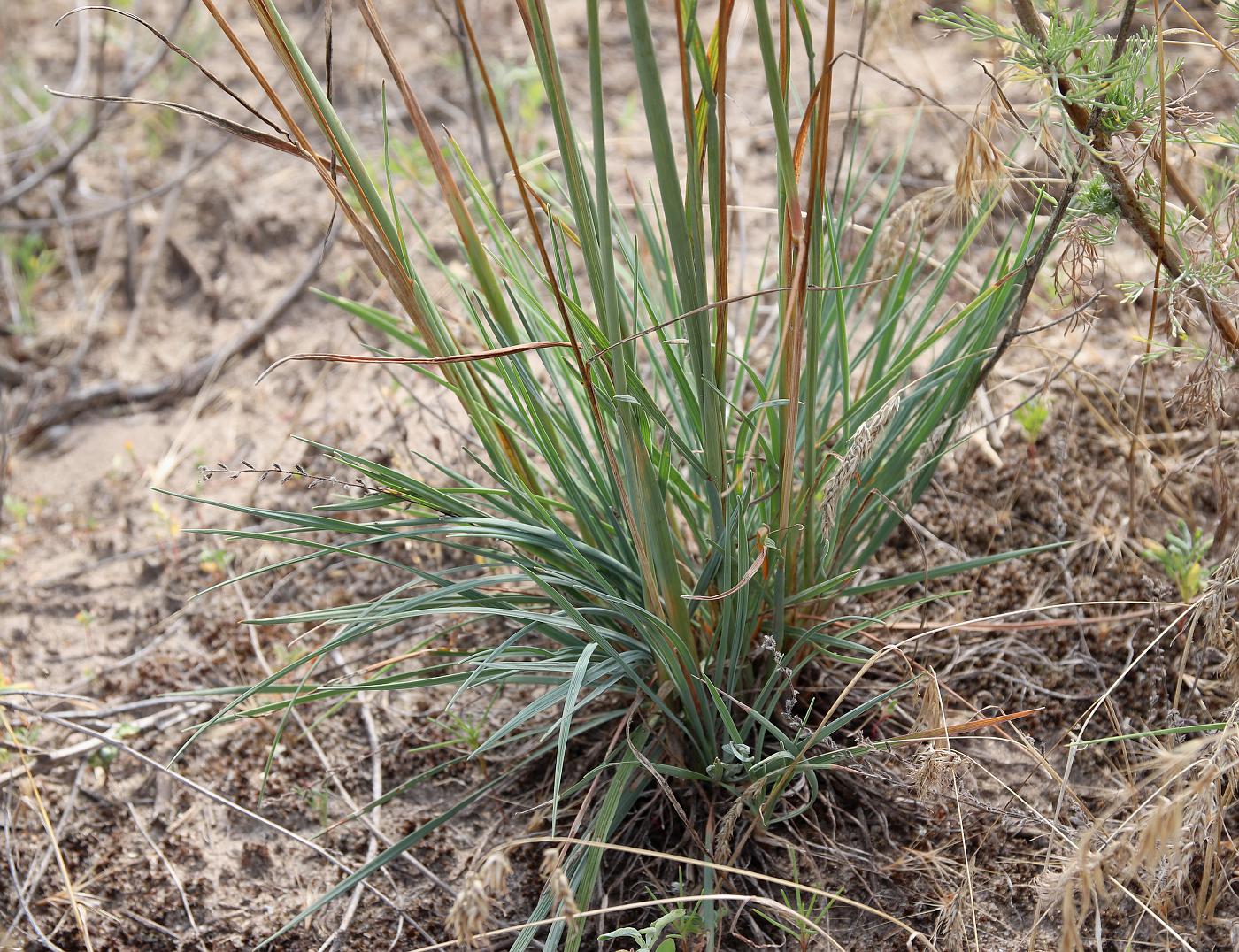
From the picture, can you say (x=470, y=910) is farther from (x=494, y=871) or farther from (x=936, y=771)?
(x=936, y=771)

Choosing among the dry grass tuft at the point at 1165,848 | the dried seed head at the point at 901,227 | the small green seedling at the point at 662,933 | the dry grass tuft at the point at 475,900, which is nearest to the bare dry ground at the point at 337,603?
the dry grass tuft at the point at 1165,848

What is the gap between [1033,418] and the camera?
1.74 meters

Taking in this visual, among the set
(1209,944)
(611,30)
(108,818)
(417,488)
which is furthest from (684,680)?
(611,30)

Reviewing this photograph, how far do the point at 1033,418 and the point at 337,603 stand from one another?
135 cm

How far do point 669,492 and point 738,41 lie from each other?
2086 mm

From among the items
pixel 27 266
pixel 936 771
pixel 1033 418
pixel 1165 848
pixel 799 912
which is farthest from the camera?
pixel 27 266

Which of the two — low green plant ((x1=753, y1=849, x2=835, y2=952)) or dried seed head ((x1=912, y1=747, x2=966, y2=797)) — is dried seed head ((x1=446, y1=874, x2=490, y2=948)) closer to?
low green plant ((x1=753, y1=849, x2=835, y2=952))

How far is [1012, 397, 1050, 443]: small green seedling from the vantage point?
5.67ft

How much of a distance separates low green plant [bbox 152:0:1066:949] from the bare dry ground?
0.13m

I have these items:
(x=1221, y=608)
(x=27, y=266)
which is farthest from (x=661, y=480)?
(x=27, y=266)

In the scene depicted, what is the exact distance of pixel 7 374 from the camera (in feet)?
8.19

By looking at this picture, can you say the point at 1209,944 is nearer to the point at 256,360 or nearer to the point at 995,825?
the point at 995,825

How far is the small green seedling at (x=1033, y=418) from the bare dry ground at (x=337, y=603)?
→ 0.03 m

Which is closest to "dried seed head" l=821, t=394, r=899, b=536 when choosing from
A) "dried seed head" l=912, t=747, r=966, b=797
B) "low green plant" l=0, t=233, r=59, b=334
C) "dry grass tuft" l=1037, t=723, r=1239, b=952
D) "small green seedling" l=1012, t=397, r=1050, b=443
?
"dried seed head" l=912, t=747, r=966, b=797
